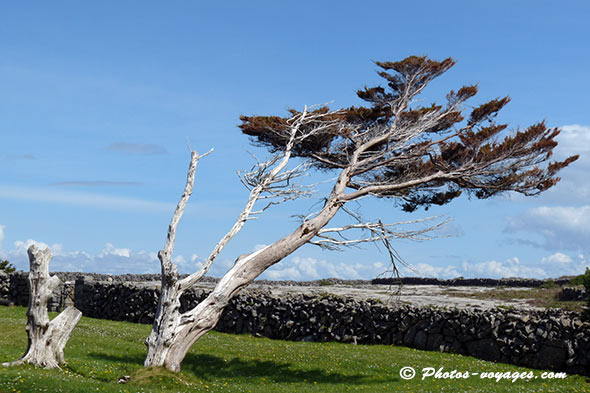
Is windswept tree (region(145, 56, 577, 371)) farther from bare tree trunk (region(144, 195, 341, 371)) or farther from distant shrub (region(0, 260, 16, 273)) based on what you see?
distant shrub (region(0, 260, 16, 273))

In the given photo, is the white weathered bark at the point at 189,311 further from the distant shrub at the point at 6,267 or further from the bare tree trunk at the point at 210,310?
the distant shrub at the point at 6,267

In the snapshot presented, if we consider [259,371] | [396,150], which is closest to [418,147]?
[396,150]

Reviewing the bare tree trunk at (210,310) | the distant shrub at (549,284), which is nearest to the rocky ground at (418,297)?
the bare tree trunk at (210,310)

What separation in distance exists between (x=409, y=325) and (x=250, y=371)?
8268mm

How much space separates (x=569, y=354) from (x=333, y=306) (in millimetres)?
9740

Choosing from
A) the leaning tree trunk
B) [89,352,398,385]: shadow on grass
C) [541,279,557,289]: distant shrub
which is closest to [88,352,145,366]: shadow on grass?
[89,352,398,385]: shadow on grass

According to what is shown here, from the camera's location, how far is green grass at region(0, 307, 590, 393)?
589 inches

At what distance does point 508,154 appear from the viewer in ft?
76.2

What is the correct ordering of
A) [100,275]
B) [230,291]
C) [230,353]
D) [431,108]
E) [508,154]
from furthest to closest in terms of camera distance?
[100,275], [431,108], [508,154], [230,353], [230,291]

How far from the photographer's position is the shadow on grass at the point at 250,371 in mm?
18609

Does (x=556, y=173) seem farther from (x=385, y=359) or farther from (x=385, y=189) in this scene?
(x=385, y=359)

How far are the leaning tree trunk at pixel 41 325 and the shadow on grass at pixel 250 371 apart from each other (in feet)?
10.8

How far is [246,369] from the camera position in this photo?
64.7ft

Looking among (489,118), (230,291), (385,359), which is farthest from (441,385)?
(489,118)
